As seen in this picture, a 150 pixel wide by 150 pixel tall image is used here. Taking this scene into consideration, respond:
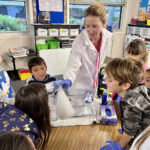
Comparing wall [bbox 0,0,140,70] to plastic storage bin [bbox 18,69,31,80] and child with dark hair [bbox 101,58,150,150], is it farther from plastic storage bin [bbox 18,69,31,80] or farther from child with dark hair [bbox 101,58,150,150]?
child with dark hair [bbox 101,58,150,150]

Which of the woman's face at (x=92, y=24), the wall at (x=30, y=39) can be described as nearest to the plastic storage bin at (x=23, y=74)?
the wall at (x=30, y=39)

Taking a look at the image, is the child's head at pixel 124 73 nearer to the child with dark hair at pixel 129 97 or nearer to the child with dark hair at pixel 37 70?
the child with dark hair at pixel 129 97

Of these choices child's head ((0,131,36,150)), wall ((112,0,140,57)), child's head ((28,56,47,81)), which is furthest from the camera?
wall ((112,0,140,57))

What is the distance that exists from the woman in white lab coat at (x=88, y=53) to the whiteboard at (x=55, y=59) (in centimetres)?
42

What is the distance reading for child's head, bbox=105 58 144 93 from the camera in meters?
0.78

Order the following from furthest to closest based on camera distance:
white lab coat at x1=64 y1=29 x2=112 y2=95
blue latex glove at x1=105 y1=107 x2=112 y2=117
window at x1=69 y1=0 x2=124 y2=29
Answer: window at x1=69 y1=0 x2=124 y2=29
white lab coat at x1=64 y1=29 x2=112 y2=95
blue latex glove at x1=105 y1=107 x2=112 y2=117

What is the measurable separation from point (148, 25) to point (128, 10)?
124 cm

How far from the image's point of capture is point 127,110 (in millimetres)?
725

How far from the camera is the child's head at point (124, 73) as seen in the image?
780 millimetres

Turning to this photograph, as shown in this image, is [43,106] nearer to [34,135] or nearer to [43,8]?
[34,135]

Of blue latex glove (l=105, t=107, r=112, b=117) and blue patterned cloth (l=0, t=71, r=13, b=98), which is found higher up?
blue patterned cloth (l=0, t=71, r=13, b=98)

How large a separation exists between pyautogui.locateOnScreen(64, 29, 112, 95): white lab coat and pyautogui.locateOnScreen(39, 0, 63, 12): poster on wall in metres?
2.17

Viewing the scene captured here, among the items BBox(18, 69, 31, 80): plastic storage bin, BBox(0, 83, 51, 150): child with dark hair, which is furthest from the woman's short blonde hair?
BBox(18, 69, 31, 80): plastic storage bin

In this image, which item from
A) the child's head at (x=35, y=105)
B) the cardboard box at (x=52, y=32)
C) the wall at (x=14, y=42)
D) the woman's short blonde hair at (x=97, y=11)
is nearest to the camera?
the child's head at (x=35, y=105)
